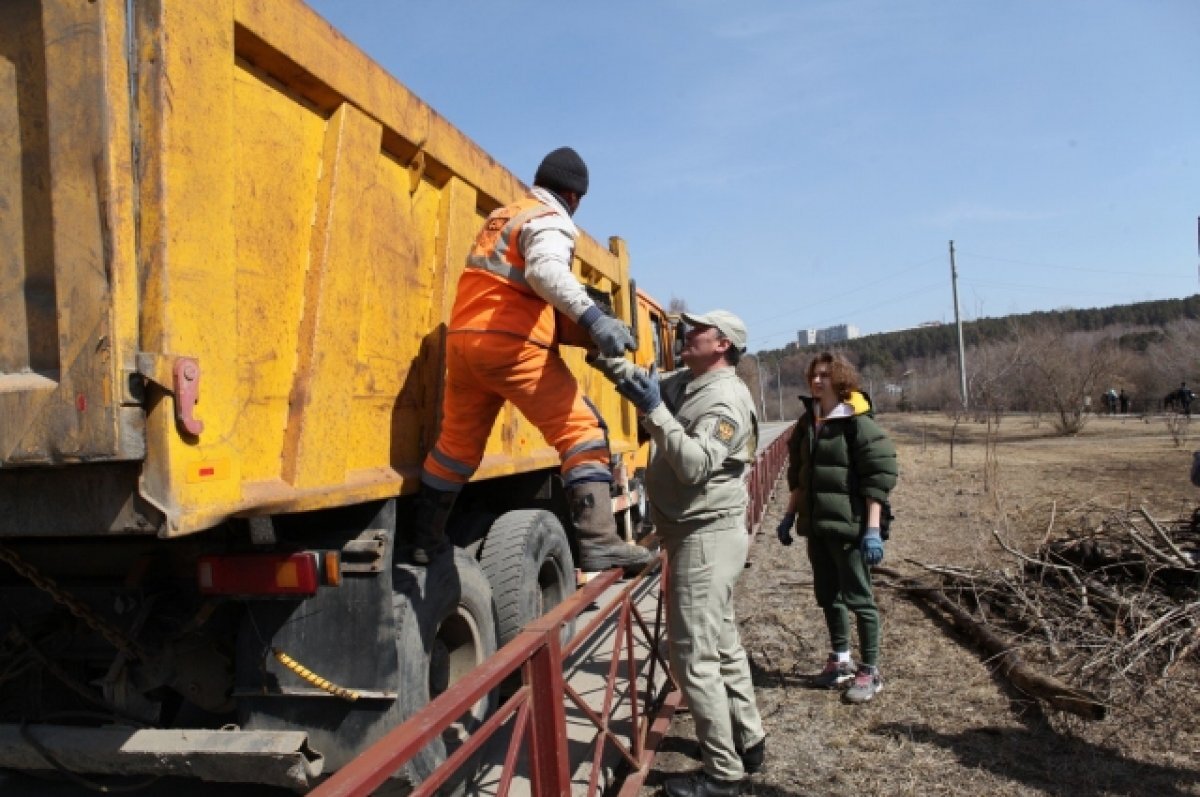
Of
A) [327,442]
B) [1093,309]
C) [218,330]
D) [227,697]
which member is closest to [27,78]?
[218,330]

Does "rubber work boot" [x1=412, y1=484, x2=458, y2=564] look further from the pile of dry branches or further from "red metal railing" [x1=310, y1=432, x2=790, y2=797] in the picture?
the pile of dry branches

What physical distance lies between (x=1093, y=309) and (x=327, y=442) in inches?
4882

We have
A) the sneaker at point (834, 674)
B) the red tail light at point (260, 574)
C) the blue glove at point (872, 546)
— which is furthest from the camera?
the sneaker at point (834, 674)

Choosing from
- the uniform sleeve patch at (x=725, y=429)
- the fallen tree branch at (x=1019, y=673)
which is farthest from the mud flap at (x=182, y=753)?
the fallen tree branch at (x=1019, y=673)

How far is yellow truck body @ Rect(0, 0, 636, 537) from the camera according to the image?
2.16 metres

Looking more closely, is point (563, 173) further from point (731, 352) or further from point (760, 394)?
point (760, 394)

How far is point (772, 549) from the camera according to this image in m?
9.58

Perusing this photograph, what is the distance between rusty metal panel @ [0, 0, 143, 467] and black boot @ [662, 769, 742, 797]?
2348 millimetres

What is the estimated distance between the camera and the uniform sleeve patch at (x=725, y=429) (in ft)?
11.0

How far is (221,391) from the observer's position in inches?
95.5

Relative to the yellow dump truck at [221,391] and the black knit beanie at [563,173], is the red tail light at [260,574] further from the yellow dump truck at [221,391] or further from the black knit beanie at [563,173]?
the black knit beanie at [563,173]

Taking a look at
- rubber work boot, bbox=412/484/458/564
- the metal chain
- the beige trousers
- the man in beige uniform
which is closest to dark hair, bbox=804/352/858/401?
the man in beige uniform

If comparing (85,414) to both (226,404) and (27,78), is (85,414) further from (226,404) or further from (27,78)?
(27,78)

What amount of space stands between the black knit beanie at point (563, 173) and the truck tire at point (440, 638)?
161 cm
